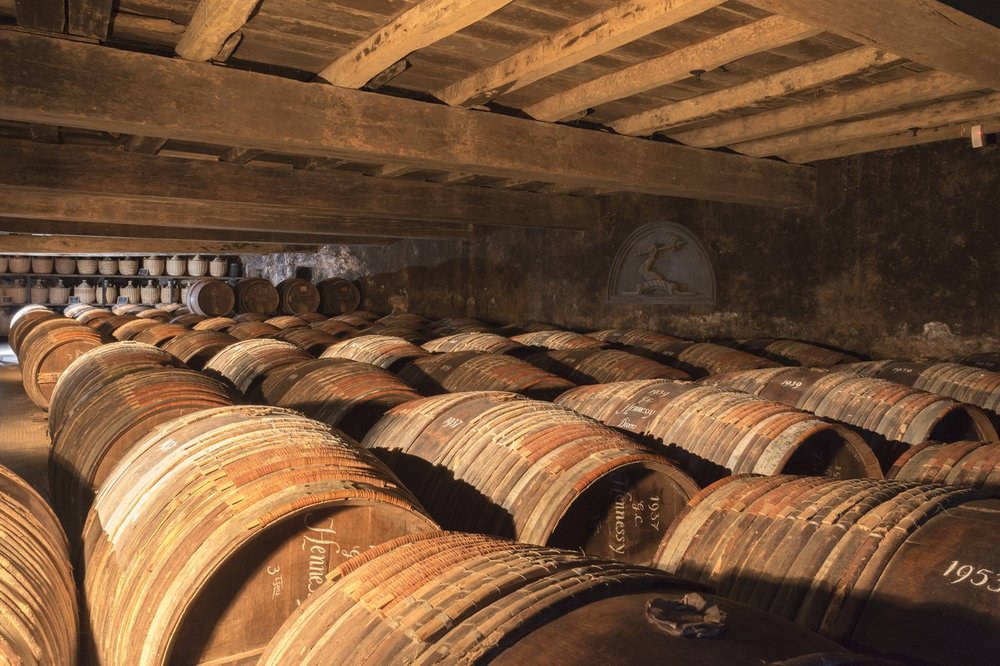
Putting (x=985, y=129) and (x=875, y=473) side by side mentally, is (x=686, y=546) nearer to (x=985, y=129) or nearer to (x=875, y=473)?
(x=875, y=473)

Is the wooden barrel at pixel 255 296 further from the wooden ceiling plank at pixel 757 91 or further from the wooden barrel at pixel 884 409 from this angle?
the wooden barrel at pixel 884 409

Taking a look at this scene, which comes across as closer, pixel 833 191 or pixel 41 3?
pixel 41 3

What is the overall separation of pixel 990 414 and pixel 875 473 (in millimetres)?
1757

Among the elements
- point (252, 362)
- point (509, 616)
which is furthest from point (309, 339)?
point (509, 616)

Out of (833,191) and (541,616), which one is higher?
(833,191)

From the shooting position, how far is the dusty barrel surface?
318 centimetres

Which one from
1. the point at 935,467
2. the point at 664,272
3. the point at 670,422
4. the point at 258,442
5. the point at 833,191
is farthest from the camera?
the point at 664,272

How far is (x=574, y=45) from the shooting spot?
12.6ft

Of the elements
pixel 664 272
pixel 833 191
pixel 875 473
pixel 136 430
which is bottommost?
pixel 875 473

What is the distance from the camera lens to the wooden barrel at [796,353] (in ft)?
21.6

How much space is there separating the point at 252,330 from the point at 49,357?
2.28m

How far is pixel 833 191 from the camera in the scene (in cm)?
766

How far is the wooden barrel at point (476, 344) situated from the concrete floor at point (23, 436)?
3.35 meters

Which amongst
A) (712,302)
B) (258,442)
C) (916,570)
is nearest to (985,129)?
(712,302)
